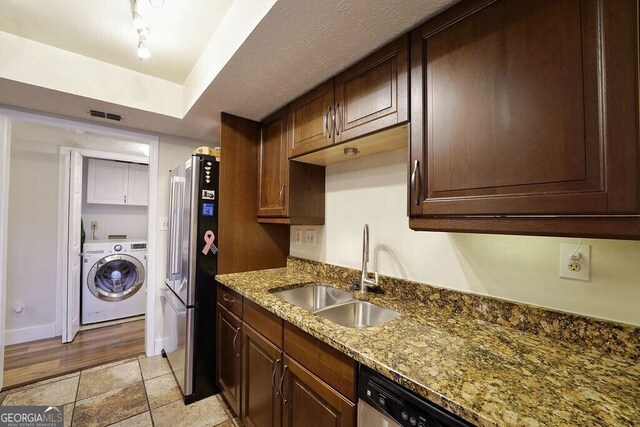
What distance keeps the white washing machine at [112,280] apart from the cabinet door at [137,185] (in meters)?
0.67

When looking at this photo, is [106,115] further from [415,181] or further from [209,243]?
[415,181]

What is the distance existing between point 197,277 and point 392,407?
1513mm

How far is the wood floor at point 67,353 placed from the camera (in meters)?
2.14

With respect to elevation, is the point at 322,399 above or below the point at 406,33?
below

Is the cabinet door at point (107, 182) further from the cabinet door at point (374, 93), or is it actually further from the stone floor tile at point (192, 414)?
the cabinet door at point (374, 93)

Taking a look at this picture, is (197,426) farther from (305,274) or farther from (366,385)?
(366,385)

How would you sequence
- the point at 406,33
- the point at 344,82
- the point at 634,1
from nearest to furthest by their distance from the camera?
1. the point at 634,1
2. the point at 406,33
3. the point at 344,82

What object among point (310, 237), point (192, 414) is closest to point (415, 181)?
point (310, 237)

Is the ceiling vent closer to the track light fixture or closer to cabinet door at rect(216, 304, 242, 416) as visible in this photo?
the track light fixture

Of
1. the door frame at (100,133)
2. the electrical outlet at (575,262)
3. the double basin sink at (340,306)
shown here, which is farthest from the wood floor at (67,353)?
the electrical outlet at (575,262)

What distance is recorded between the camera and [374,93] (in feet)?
4.03

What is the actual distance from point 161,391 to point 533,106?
2682 mm

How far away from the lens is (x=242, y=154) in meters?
2.07

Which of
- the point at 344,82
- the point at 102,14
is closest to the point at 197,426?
the point at 344,82
